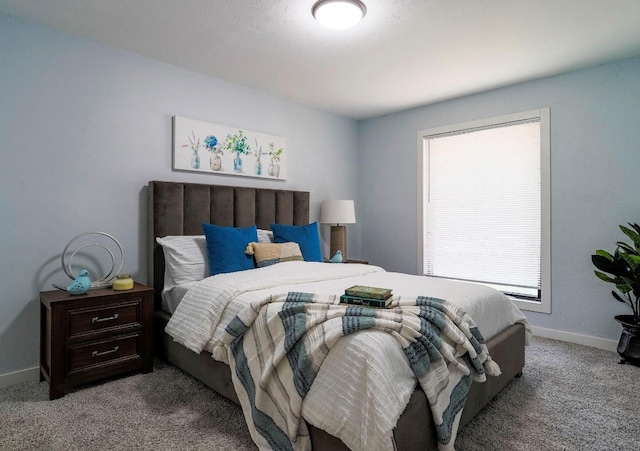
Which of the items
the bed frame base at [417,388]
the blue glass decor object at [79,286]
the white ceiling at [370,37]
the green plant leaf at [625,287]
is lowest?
Answer: the bed frame base at [417,388]

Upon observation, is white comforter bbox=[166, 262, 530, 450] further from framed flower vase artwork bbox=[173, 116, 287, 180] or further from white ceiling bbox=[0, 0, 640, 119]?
white ceiling bbox=[0, 0, 640, 119]

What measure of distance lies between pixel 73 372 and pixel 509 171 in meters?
4.11

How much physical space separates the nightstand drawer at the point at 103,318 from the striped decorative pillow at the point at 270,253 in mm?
919

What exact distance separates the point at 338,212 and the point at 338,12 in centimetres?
235

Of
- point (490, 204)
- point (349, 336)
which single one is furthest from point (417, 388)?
point (490, 204)

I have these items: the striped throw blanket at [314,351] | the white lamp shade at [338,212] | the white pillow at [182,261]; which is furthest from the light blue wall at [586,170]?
the white pillow at [182,261]

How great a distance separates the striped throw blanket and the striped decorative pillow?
1071 mm

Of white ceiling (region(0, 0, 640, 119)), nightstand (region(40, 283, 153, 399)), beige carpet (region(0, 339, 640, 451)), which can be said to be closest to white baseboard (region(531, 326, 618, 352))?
beige carpet (region(0, 339, 640, 451))

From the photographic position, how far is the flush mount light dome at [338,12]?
222cm

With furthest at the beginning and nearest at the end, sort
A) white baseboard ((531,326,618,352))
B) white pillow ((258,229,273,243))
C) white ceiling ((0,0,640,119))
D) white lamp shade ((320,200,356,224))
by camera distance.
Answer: white lamp shade ((320,200,356,224)) → white pillow ((258,229,273,243)) → white baseboard ((531,326,618,352)) → white ceiling ((0,0,640,119))

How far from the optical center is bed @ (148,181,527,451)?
59.5 inches

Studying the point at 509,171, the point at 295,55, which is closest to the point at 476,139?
the point at 509,171

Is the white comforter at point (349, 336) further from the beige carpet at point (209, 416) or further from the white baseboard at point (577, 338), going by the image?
the white baseboard at point (577, 338)

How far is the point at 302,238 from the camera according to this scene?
140 inches
